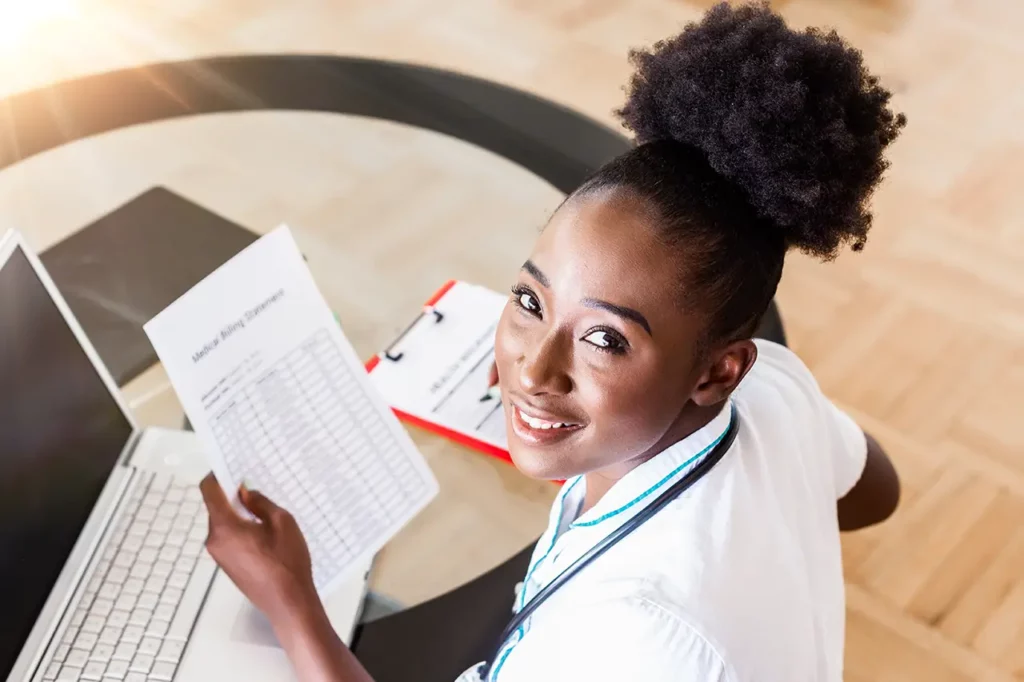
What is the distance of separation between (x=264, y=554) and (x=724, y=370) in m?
0.47

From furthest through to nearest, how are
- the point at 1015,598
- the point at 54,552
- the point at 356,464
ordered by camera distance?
1. the point at 1015,598
2. the point at 356,464
3. the point at 54,552

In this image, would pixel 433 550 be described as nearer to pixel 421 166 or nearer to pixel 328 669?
pixel 328 669

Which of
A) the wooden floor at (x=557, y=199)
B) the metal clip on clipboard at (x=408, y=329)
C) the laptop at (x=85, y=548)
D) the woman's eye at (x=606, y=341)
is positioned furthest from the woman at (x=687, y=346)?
→ the metal clip on clipboard at (x=408, y=329)

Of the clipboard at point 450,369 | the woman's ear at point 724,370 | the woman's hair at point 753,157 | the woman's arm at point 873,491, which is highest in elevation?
the woman's hair at point 753,157

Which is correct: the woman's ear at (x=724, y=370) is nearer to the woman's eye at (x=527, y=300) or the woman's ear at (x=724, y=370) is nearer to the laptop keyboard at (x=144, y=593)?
the woman's eye at (x=527, y=300)

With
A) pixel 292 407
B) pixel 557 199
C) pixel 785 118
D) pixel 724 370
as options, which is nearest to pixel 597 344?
pixel 724 370

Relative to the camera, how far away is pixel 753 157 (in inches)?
28.0

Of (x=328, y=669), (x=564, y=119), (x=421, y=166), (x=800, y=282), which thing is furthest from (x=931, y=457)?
(x=328, y=669)

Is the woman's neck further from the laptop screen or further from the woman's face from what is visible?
the laptop screen

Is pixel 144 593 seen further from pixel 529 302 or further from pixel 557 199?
pixel 557 199

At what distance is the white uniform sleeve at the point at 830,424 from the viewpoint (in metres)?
1.01

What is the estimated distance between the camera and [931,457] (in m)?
1.96

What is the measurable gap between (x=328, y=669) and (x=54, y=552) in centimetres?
30

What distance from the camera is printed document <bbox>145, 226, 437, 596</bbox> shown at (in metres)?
0.91
